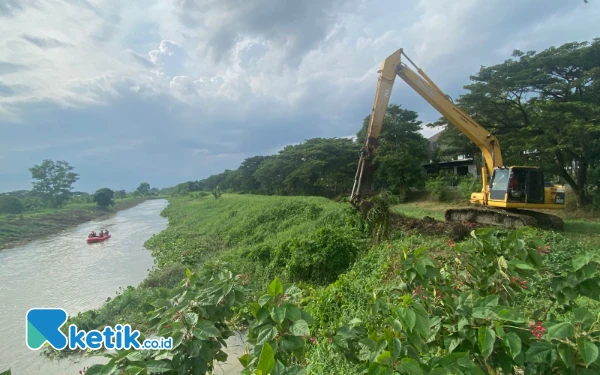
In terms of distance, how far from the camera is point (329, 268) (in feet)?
23.4

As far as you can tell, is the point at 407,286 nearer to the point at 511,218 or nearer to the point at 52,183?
the point at 511,218

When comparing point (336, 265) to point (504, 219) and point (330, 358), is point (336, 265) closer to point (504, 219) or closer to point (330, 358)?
point (330, 358)

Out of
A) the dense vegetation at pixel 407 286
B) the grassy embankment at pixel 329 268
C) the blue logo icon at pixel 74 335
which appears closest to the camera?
the dense vegetation at pixel 407 286

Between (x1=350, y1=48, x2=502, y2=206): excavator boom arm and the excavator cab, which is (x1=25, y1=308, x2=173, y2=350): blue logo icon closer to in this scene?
(x1=350, y1=48, x2=502, y2=206): excavator boom arm

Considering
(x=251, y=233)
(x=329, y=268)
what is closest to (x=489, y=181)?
(x=329, y=268)

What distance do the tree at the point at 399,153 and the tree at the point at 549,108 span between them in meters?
7.13

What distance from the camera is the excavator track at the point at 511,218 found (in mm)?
8836

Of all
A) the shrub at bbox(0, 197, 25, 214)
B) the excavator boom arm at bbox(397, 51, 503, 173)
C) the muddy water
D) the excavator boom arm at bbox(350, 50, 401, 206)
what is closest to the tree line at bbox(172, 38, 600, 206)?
the excavator boom arm at bbox(397, 51, 503, 173)

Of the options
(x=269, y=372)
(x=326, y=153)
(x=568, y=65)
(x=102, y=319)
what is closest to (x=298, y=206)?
(x=102, y=319)

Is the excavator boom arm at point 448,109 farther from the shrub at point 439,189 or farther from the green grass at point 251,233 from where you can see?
the shrub at point 439,189

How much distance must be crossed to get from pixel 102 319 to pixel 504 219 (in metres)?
10.2

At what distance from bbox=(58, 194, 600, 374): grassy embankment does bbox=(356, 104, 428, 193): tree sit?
35.4 feet

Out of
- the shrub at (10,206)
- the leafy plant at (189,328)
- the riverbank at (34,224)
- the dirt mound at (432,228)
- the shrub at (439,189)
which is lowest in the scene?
the riverbank at (34,224)

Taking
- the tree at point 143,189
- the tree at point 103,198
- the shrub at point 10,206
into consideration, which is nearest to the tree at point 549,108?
the shrub at point 10,206
